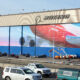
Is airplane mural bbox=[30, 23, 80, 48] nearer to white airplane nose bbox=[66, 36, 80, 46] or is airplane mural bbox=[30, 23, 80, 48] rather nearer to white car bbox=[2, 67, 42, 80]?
white airplane nose bbox=[66, 36, 80, 46]

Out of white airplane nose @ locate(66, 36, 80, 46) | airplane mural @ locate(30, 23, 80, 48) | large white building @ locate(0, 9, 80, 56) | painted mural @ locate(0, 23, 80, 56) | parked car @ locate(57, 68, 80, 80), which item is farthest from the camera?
large white building @ locate(0, 9, 80, 56)

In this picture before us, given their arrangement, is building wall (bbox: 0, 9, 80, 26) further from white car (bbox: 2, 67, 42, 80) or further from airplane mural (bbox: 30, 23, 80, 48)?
white car (bbox: 2, 67, 42, 80)

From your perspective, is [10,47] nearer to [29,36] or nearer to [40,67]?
[29,36]

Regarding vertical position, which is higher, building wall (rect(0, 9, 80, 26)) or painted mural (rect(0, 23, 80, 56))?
building wall (rect(0, 9, 80, 26))

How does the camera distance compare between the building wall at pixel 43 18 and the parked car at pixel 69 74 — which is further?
the building wall at pixel 43 18

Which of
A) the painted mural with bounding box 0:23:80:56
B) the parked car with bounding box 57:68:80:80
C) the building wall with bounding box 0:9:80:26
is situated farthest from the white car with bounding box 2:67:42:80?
the building wall with bounding box 0:9:80:26

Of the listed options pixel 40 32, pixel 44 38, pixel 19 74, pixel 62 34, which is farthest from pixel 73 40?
pixel 19 74

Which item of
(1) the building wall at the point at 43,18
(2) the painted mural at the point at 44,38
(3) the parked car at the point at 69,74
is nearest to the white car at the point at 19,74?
(3) the parked car at the point at 69,74

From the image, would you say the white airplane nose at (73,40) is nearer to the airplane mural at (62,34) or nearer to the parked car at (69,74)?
the airplane mural at (62,34)

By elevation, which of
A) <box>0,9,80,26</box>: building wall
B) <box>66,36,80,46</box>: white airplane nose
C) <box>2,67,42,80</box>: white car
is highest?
<box>0,9,80,26</box>: building wall

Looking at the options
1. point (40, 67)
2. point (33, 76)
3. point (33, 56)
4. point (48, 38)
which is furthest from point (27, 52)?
point (33, 76)

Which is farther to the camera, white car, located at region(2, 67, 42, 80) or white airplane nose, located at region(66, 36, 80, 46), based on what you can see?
white airplane nose, located at region(66, 36, 80, 46)

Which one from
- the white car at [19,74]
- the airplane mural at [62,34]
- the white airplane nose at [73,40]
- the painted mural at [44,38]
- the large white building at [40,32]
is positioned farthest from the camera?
the large white building at [40,32]

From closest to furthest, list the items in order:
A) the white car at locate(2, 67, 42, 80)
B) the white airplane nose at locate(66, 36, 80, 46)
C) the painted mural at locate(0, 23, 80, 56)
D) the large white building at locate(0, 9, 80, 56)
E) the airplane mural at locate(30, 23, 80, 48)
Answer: the white car at locate(2, 67, 42, 80)
the white airplane nose at locate(66, 36, 80, 46)
the airplane mural at locate(30, 23, 80, 48)
the painted mural at locate(0, 23, 80, 56)
the large white building at locate(0, 9, 80, 56)
